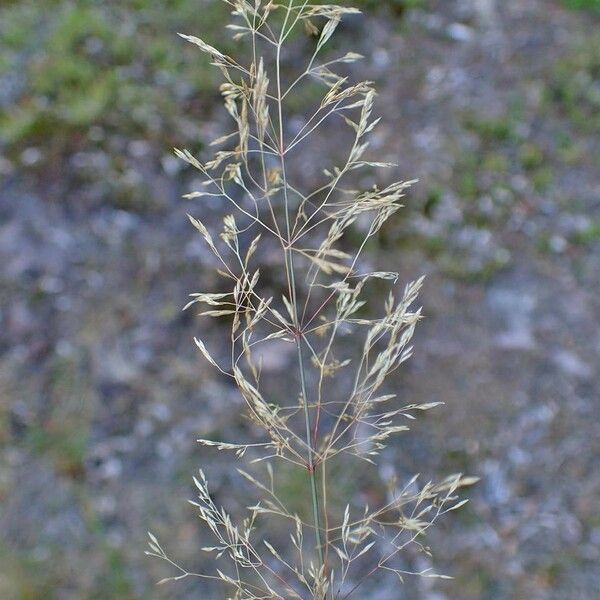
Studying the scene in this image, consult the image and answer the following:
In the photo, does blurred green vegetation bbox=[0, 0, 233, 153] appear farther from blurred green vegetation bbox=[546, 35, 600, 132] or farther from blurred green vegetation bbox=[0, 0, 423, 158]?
blurred green vegetation bbox=[546, 35, 600, 132]

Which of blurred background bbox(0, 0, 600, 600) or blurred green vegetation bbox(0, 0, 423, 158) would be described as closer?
blurred background bbox(0, 0, 600, 600)

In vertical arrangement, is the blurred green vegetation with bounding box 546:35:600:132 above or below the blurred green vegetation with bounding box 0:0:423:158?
above

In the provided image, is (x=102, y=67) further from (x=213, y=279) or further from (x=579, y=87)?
(x=579, y=87)

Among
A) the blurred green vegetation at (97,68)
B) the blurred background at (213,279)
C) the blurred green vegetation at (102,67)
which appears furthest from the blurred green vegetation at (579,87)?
the blurred green vegetation at (97,68)

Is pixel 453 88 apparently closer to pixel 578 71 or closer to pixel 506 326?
pixel 578 71

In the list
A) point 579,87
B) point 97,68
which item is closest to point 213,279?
point 97,68

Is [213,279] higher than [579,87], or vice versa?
[579,87]

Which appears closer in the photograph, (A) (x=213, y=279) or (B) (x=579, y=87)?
(A) (x=213, y=279)

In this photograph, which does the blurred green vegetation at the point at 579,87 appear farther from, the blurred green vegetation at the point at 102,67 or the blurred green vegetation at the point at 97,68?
the blurred green vegetation at the point at 97,68

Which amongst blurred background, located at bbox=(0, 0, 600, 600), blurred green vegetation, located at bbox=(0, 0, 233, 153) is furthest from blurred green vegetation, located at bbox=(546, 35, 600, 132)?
blurred green vegetation, located at bbox=(0, 0, 233, 153)
